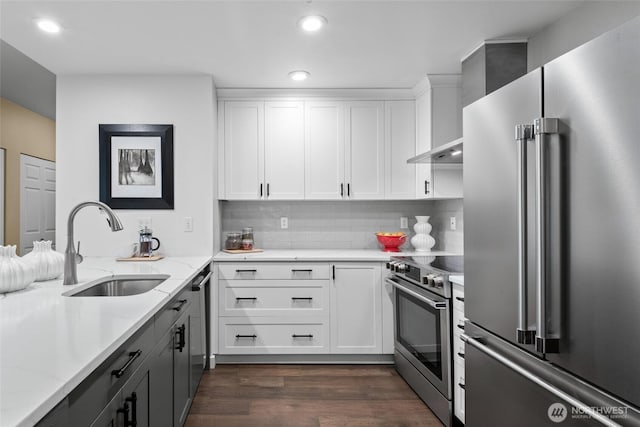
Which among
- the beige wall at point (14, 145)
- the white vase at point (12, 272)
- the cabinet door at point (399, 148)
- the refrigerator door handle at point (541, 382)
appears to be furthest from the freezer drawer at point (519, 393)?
the beige wall at point (14, 145)

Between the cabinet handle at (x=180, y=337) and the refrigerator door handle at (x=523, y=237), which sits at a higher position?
the refrigerator door handle at (x=523, y=237)

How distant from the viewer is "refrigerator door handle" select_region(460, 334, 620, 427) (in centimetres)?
98

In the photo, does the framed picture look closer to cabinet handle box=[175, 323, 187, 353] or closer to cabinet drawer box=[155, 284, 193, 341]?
cabinet drawer box=[155, 284, 193, 341]

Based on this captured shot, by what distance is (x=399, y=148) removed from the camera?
3592 millimetres

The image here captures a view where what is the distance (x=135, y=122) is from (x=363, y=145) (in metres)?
1.93

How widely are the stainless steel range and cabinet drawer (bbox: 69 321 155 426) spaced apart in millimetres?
1562

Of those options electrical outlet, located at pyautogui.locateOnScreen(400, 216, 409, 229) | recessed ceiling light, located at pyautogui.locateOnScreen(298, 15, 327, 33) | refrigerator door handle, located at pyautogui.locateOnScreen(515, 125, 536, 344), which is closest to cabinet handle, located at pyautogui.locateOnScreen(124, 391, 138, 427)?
refrigerator door handle, located at pyautogui.locateOnScreen(515, 125, 536, 344)

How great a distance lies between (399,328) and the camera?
306 centimetres

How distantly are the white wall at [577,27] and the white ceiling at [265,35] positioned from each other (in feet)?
0.21

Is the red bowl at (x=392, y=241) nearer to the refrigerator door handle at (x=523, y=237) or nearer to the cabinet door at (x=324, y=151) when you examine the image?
the cabinet door at (x=324, y=151)

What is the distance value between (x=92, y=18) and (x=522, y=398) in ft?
9.28

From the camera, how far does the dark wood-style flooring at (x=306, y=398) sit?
7.82 feet

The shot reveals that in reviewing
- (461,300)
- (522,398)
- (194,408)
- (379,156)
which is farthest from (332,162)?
(522,398)

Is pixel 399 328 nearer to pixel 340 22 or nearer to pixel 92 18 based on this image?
pixel 340 22
